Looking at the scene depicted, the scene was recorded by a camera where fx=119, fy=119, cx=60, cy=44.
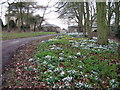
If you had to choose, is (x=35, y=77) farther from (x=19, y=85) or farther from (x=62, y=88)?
(x=62, y=88)

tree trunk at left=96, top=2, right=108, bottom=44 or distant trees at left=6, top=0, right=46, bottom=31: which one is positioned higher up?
distant trees at left=6, top=0, right=46, bottom=31

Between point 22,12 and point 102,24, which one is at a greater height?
point 22,12

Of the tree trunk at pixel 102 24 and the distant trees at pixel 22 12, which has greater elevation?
the distant trees at pixel 22 12

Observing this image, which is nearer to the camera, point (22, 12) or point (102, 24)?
point (102, 24)

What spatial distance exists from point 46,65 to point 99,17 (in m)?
6.51

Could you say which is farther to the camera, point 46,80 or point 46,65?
point 46,65

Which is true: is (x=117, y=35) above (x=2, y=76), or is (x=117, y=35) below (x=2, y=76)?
above

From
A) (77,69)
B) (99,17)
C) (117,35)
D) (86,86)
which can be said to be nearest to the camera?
(86,86)

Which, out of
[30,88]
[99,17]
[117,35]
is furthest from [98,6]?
[117,35]

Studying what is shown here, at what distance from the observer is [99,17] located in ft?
31.2

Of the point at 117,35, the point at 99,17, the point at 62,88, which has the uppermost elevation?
the point at 99,17

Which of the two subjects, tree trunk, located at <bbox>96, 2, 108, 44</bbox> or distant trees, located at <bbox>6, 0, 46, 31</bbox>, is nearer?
tree trunk, located at <bbox>96, 2, 108, 44</bbox>

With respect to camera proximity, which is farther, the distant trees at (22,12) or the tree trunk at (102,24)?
the distant trees at (22,12)

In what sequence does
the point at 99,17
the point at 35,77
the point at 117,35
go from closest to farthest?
the point at 35,77
the point at 99,17
the point at 117,35
